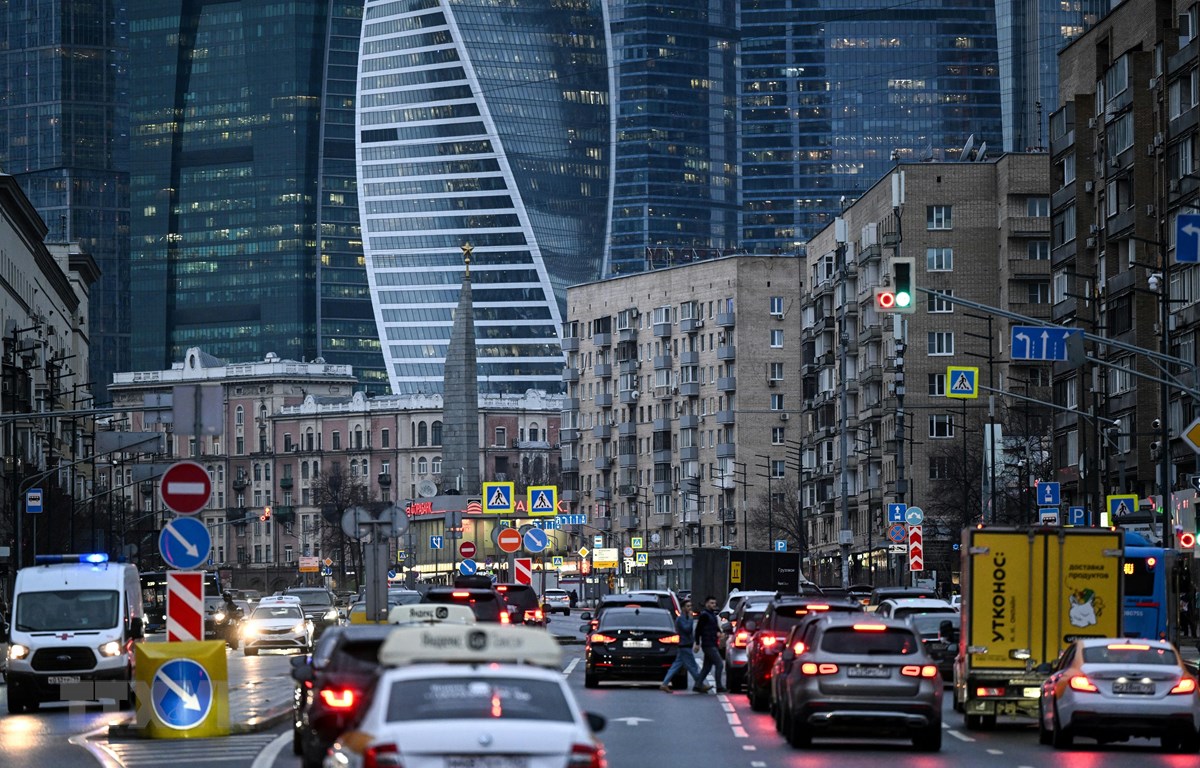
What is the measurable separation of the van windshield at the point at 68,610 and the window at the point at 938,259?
300ft

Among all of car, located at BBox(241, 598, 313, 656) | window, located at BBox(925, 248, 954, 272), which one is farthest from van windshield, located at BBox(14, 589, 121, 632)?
window, located at BBox(925, 248, 954, 272)

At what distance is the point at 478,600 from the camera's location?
1709 inches

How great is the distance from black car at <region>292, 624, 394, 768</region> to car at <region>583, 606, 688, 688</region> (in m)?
18.8

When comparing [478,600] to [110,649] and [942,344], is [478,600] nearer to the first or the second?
[110,649]

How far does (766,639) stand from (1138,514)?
124 ft

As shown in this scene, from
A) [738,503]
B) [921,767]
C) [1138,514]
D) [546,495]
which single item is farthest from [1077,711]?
[738,503]

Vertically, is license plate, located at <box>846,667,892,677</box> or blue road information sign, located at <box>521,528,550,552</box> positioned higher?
blue road information sign, located at <box>521,528,550,552</box>

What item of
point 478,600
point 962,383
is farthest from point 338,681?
point 962,383

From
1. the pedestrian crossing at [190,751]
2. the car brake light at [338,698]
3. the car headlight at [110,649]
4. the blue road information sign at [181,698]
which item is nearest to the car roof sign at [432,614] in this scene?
the pedestrian crossing at [190,751]

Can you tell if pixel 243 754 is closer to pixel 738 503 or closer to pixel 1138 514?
pixel 1138 514

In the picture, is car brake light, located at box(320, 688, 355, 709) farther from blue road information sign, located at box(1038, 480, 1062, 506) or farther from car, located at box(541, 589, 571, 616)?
car, located at box(541, 589, 571, 616)

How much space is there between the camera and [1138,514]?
71750 millimetres

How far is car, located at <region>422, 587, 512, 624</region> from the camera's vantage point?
139 feet

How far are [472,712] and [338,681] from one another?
6.64m
